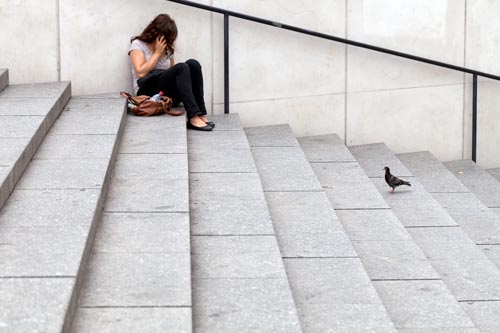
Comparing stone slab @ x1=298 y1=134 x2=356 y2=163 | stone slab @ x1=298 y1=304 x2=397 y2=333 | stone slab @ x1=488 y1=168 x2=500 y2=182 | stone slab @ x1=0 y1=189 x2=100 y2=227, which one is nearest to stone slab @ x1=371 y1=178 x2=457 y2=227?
stone slab @ x1=298 y1=134 x2=356 y2=163

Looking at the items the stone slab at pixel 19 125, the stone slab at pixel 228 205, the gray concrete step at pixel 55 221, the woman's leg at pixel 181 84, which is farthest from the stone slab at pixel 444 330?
the woman's leg at pixel 181 84

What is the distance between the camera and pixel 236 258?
6098 millimetres

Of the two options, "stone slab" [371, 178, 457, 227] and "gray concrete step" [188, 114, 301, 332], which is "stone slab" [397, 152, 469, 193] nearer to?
"stone slab" [371, 178, 457, 227]

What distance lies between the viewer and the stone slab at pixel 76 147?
738 centimetres

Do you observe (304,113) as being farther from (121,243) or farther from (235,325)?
(235,325)

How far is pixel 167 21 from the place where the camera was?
927 centimetres

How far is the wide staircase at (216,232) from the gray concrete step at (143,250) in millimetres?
13

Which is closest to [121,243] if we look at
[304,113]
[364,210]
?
[364,210]

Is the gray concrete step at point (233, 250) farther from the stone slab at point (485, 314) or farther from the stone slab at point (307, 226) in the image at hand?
the stone slab at point (485, 314)

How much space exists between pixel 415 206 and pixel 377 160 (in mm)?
1490

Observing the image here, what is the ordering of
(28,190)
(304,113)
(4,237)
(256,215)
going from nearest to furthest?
(4,237)
(28,190)
(256,215)
(304,113)

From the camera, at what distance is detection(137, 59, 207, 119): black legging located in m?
9.19

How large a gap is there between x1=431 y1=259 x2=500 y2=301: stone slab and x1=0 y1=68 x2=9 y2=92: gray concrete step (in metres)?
4.31

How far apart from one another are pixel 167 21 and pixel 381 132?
269 cm
